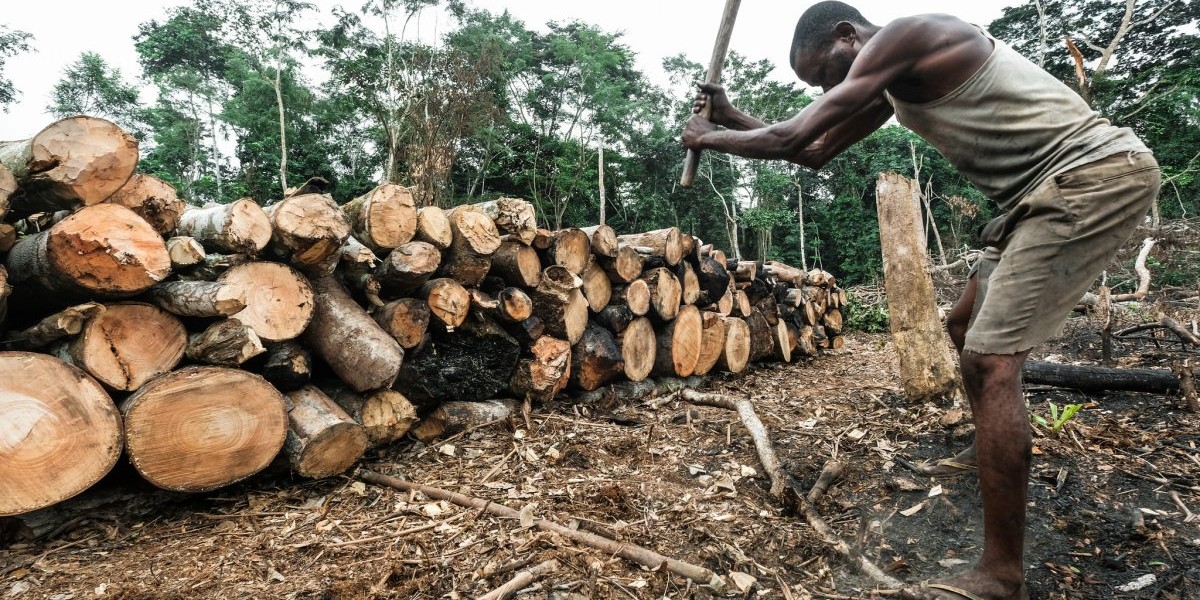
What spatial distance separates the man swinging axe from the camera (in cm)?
147

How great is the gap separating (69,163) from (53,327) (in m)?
0.60

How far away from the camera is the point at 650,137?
78.6ft

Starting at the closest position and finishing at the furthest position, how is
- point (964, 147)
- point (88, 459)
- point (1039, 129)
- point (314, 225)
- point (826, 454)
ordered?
point (1039, 129), point (964, 147), point (88, 459), point (314, 225), point (826, 454)

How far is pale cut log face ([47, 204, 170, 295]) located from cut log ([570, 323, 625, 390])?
7.35 ft

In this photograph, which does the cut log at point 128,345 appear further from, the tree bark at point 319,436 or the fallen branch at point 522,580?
the fallen branch at point 522,580

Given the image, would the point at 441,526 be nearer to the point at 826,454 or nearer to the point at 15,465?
the point at 15,465

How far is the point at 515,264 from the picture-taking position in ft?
10.8

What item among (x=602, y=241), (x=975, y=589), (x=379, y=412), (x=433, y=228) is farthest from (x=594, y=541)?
(x=602, y=241)

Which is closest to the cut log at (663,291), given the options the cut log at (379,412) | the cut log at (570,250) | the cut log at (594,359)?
the cut log at (594,359)

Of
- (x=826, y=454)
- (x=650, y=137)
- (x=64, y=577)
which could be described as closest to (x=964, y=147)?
(x=826, y=454)

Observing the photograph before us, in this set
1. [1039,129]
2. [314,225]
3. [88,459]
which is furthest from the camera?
[314,225]

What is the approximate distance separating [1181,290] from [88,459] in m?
10.2

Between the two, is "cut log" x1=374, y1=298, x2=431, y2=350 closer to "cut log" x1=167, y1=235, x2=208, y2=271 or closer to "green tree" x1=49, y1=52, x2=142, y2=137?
"cut log" x1=167, y1=235, x2=208, y2=271

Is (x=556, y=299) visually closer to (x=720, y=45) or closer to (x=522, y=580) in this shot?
(x=720, y=45)
